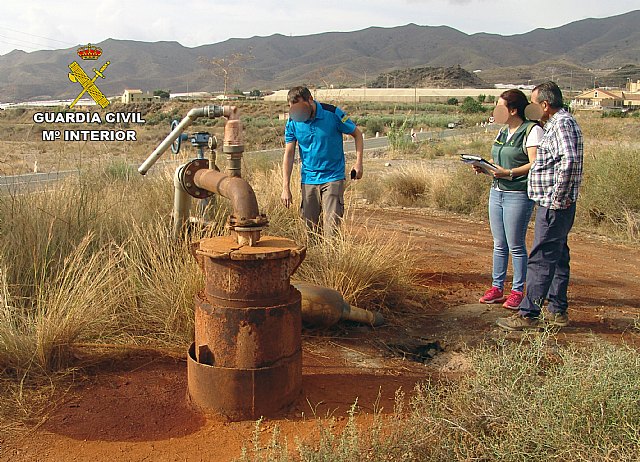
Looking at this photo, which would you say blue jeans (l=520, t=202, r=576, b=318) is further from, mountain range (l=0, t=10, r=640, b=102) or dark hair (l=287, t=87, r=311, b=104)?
mountain range (l=0, t=10, r=640, b=102)

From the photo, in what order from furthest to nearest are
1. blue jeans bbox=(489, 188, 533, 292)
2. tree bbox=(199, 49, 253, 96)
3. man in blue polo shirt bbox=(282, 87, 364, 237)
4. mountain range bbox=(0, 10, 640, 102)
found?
mountain range bbox=(0, 10, 640, 102) → tree bbox=(199, 49, 253, 96) → man in blue polo shirt bbox=(282, 87, 364, 237) → blue jeans bbox=(489, 188, 533, 292)

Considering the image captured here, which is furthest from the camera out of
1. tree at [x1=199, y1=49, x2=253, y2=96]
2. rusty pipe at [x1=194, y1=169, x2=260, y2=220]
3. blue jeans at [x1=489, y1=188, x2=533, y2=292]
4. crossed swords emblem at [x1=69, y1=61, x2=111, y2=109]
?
crossed swords emblem at [x1=69, y1=61, x2=111, y2=109]

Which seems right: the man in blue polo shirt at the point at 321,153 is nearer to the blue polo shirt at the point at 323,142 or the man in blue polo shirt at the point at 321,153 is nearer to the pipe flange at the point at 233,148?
the blue polo shirt at the point at 323,142

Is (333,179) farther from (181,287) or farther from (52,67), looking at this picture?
(52,67)

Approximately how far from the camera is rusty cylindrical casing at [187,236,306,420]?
10.00 feet

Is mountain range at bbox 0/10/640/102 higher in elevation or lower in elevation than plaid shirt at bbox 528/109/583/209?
higher

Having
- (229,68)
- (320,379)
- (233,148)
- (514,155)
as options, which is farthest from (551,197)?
(229,68)

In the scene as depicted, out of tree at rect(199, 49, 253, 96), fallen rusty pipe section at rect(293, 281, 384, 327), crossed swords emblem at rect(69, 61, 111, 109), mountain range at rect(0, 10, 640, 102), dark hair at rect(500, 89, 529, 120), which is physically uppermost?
mountain range at rect(0, 10, 640, 102)

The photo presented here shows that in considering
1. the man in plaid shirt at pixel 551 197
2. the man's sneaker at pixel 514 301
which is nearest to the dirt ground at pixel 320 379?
the man's sneaker at pixel 514 301

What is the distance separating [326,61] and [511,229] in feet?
491

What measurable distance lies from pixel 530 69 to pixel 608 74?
586 inches

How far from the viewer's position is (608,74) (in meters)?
123

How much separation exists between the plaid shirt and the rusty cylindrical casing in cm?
204

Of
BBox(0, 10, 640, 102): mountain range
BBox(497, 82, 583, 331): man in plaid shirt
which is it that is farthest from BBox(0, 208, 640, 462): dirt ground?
BBox(0, 10, 640, 102): mountain range
